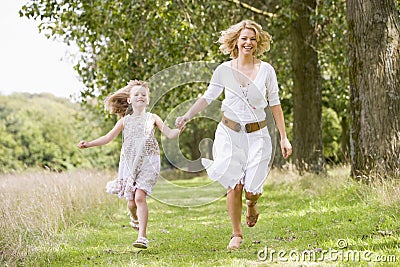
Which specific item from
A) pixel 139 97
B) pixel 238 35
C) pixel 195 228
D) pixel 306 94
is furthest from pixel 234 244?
pixel 306 94

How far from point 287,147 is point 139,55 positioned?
300 inches

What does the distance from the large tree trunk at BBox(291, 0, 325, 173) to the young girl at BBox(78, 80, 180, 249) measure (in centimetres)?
815

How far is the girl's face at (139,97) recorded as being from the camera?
21.6ft

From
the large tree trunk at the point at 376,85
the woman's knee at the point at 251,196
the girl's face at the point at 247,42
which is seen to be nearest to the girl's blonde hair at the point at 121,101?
the girl's face at the point at 247,42

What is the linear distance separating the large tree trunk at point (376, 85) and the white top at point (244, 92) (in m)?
3.27

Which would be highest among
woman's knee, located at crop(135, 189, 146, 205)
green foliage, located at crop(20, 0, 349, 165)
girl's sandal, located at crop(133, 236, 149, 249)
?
green foliage, located at crop(20, 0, 349, 165)

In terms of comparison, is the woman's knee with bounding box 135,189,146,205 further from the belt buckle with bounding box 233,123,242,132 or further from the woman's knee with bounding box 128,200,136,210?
the belt buckle with bounding box 233,123,242,132

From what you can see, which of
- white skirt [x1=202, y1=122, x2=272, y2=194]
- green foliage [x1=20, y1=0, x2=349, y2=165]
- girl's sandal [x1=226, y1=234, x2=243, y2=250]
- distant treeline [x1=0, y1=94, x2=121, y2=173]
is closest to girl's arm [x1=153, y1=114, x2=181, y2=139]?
white skirt [x1=202, y1=122, x2=272, y2=194]

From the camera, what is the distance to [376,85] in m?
8.95

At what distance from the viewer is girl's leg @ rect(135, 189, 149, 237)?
6145 mm

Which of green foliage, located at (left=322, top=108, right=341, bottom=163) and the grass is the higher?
green foliage, located at (left=322, top=108, right=341, bottom=163)

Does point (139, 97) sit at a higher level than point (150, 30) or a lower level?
lower

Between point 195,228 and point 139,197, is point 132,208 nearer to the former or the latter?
point 139,197

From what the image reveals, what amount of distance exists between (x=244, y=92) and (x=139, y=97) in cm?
126
